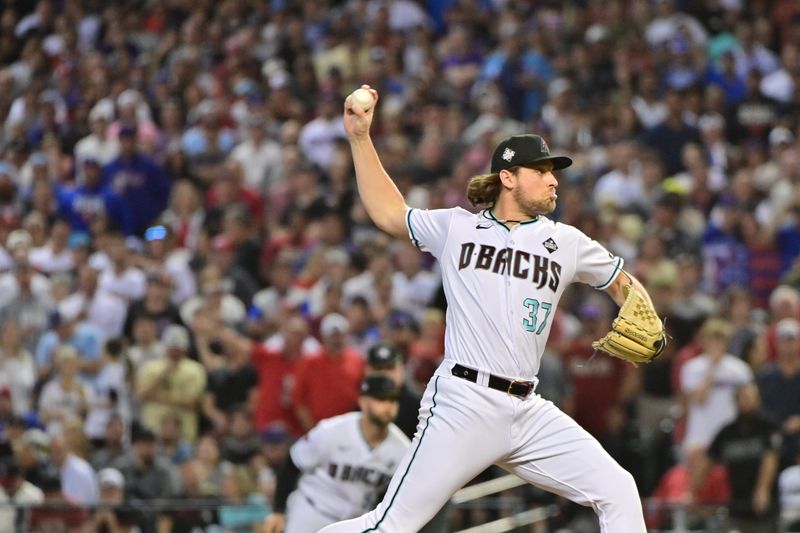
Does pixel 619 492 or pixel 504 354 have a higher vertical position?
pixel 504 354

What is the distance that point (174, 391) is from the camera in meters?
12.1

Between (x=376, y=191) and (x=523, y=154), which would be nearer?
(x=523, y=154)

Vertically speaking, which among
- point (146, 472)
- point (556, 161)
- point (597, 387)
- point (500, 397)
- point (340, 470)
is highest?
point (556, 161)

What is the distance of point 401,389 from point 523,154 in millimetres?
3031

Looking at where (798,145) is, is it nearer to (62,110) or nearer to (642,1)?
(642,1)

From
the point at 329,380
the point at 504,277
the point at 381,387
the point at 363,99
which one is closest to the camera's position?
the point at 504,277

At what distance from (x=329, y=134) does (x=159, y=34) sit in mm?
4768

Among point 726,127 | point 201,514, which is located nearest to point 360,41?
point 726,127

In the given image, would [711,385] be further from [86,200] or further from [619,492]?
[86,200]

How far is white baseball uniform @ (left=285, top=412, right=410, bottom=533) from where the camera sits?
318 inches

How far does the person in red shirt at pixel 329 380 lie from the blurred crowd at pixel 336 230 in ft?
0.06

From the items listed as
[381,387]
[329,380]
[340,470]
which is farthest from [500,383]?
[329,380]

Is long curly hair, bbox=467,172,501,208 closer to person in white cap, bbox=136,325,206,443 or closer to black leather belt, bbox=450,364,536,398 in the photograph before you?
black leather belt, bbox=450,364,536,398

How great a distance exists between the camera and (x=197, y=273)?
45.3 ft
